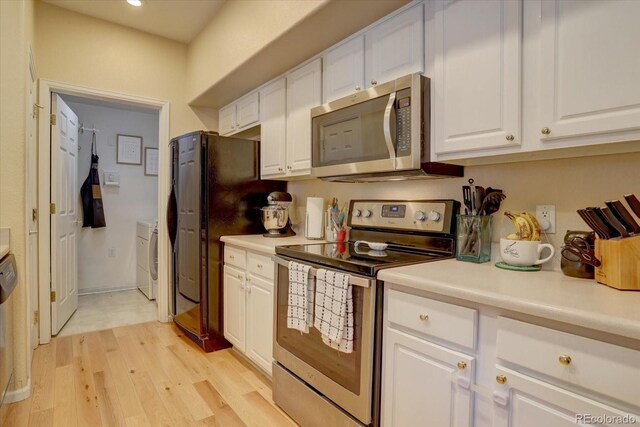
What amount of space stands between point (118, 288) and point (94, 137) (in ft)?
6.34

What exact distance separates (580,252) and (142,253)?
Answer: 4.36 m

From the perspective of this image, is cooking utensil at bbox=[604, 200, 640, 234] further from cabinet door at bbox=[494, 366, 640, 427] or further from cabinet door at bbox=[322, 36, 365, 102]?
cabinet door at bbox=[322, 36, 365, 102]

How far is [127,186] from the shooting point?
14.7ft

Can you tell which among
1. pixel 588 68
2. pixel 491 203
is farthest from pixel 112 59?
pixel 588 68

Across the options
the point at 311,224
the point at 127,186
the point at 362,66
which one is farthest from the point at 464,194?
the point at 127,186

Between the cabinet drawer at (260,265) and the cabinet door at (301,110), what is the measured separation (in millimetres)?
652

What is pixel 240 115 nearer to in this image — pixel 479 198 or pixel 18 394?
pixel 479 198

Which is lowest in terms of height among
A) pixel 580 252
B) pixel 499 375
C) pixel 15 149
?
pixel 499 375

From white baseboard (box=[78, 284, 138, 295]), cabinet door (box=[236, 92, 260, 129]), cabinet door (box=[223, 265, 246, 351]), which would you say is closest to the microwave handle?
cabinet door (box=[223, 265, 246, 351])

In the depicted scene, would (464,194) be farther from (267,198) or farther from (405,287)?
(267,198)

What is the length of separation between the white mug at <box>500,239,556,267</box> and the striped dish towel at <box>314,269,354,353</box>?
659 mm

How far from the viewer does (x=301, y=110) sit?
2338mm

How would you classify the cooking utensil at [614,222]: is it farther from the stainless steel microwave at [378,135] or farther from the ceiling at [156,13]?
the ceiling at [156,13]

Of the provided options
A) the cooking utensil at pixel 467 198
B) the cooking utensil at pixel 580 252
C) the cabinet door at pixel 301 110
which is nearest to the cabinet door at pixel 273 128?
the cabinet door at pixel 301 110
